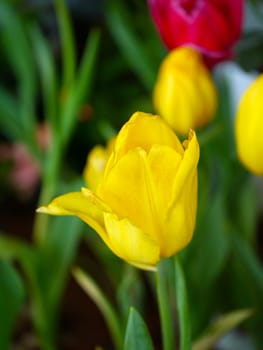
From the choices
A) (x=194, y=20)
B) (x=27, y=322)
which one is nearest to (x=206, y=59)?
(x=194, y=20)

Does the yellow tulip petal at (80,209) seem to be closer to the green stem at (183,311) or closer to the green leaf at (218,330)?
the green stem at (183,311)

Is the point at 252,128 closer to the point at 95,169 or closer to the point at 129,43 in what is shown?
the point at 95,169

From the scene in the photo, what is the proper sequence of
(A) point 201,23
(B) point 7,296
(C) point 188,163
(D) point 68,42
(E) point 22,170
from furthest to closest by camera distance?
1. (E) point 22,170
2. (D) point 68,42
3. (B) point 7,296
4. (A) point 201,23
5. (C) point 188,163

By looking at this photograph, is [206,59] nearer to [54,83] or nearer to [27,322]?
[54,83]

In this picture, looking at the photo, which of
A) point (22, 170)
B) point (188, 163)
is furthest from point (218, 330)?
point (22, 170)

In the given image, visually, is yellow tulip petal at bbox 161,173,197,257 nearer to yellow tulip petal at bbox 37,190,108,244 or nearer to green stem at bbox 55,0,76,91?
yellow tulip petal at bbox 37,190,108,244

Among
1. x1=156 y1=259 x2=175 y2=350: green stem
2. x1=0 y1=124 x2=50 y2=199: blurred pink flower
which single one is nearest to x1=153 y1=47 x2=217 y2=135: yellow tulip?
x1=156 y1=259 x2=175 y2=350: green stem
